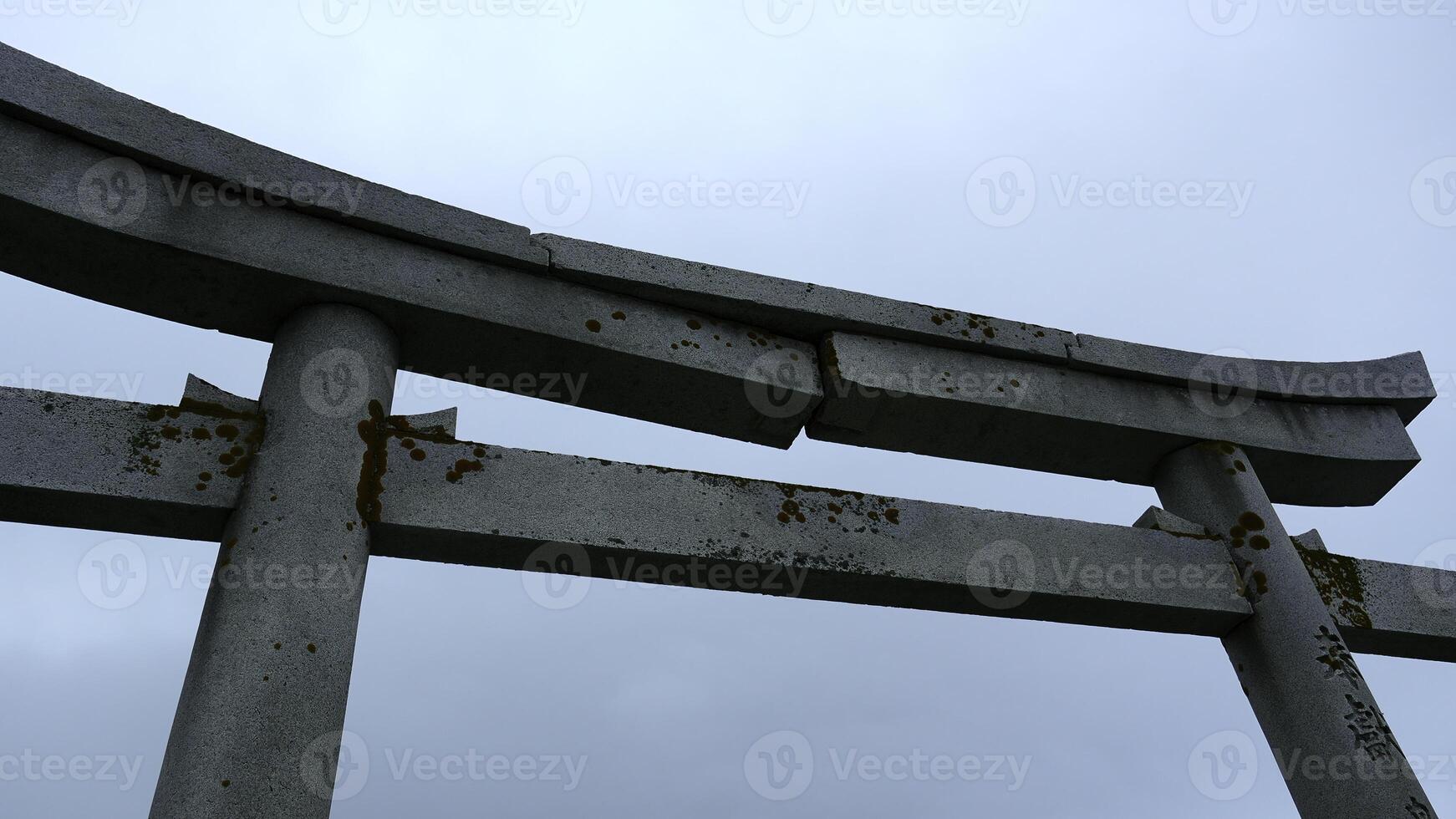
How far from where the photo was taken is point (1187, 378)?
14.3 feet

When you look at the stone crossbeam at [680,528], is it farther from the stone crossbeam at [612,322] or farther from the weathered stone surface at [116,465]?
the stone crossbeam at [612,322]

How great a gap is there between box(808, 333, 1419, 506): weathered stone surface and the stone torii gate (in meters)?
0.02

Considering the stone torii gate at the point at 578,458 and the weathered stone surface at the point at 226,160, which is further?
the weathered stone surface at the point at 226,160

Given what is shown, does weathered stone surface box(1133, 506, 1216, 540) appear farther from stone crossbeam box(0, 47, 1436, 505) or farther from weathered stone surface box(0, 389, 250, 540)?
weathered stone surface box(0, 389, 250, 540)

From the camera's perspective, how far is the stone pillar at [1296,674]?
11.3 ft

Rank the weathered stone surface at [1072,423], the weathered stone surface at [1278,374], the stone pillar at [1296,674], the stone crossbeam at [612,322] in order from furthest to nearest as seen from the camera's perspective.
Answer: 1. the weathered stone surface at [1278,374]
2. the weathered stone surface at [1072,423]
3. the stone pillar at [1296,674]
4. the stone crossbeam at [612,322]

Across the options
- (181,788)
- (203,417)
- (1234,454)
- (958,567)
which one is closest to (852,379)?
(958,567)

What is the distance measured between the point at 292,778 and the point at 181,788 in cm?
25

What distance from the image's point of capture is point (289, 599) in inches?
105

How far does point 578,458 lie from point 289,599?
0.98 m

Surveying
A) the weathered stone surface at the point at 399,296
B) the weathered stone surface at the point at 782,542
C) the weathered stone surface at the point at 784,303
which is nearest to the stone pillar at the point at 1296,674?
the weathered stone surface at the point at 782,542

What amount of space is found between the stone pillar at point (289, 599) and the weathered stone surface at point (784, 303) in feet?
2.85

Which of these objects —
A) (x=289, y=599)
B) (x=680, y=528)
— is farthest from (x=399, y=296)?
(x=680, y=528)

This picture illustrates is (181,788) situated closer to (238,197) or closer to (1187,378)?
(238,197)
